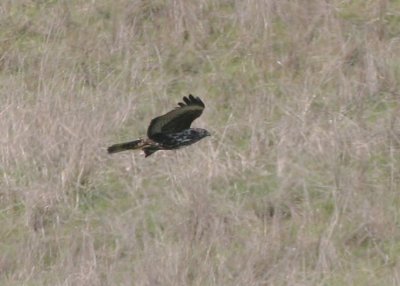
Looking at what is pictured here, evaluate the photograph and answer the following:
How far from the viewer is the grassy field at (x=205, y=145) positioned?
7.58 m

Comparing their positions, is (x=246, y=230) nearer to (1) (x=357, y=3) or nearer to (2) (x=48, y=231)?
(2) (x=48, y=231)

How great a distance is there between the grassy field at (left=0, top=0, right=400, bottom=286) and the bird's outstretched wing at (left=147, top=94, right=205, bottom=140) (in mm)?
608

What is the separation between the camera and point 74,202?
27.2 feet

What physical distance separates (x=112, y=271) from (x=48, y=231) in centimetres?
71

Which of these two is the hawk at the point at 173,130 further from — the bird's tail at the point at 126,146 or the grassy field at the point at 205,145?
the grassy field at the point at 205,145

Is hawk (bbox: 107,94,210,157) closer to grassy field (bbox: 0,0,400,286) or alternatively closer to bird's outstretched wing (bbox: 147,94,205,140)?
bird's outstretched wing (bbox: 147,94,205,140)

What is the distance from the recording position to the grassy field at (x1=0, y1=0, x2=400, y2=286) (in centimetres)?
758

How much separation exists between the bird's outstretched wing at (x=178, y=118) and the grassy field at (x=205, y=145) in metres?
0.61

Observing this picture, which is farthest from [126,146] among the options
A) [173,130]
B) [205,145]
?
[205,145]

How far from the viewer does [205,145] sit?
8.55m

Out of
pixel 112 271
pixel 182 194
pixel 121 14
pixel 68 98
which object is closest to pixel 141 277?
pixel 112 271

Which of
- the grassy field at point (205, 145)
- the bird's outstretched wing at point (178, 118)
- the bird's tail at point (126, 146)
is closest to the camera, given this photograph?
the bird's outstretched wing at point (178, 118)

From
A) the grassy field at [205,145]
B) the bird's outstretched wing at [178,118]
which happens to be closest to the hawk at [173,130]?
the bird's outstretched wing at [178,118]

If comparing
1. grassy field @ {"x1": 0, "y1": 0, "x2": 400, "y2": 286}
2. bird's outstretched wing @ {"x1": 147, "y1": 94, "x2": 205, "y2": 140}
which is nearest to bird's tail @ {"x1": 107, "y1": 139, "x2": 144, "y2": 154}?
bird's outstretched wing @ {"x1": 147, "y1": 94, "x2": 205, "y2": 140}
